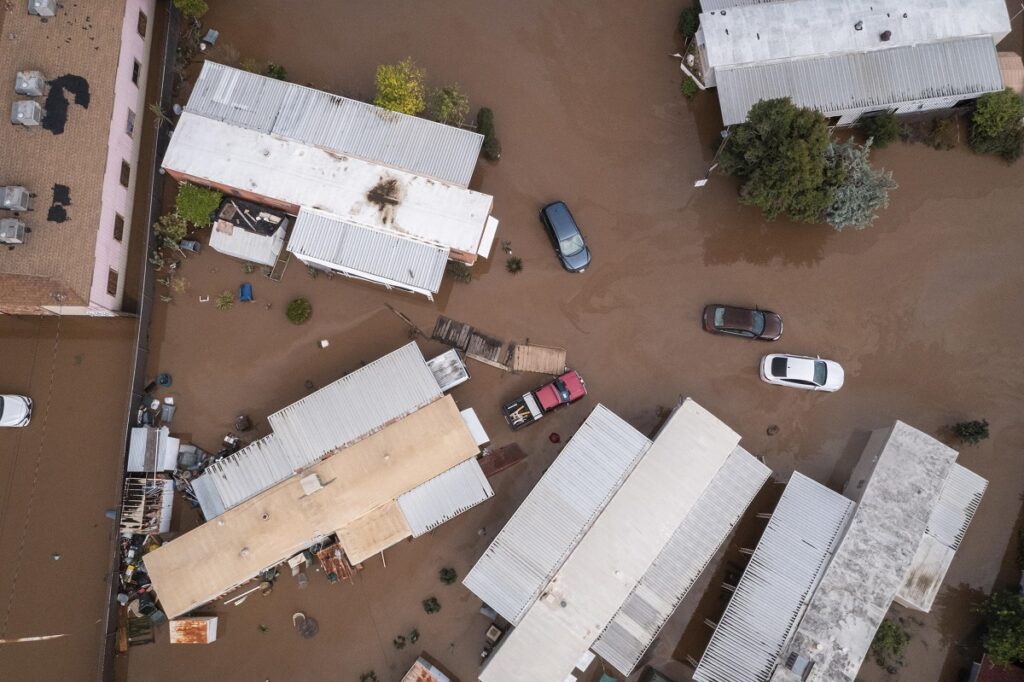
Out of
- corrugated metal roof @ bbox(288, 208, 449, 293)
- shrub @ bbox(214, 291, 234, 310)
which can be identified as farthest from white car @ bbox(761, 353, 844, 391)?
shrub @ bbox(214, 291, 234, 310)

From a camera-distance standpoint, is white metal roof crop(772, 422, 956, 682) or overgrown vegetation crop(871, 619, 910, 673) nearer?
white metal roof crop(772, 422, 956, 682)

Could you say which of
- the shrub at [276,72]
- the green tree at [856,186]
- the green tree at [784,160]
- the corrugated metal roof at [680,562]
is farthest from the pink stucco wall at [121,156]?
the green tree at [856,186]

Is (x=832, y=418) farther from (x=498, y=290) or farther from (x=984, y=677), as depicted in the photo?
(x=498, y=290)

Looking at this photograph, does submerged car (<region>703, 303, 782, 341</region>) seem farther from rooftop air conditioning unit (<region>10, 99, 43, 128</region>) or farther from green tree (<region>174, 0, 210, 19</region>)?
rooftop air conditioning unit (<region>10, 99, 43, 128</region>)

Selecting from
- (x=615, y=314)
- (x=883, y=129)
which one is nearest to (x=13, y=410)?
(x=615, y=314)

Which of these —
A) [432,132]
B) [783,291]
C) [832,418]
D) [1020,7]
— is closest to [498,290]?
[432,132]

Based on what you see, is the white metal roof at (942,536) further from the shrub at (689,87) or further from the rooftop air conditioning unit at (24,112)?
the rooftop air conditioning unit at (24,112)

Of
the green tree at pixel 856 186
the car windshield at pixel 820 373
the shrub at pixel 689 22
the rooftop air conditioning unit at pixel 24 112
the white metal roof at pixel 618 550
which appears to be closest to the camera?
the white metal roof at pixel 618 550
